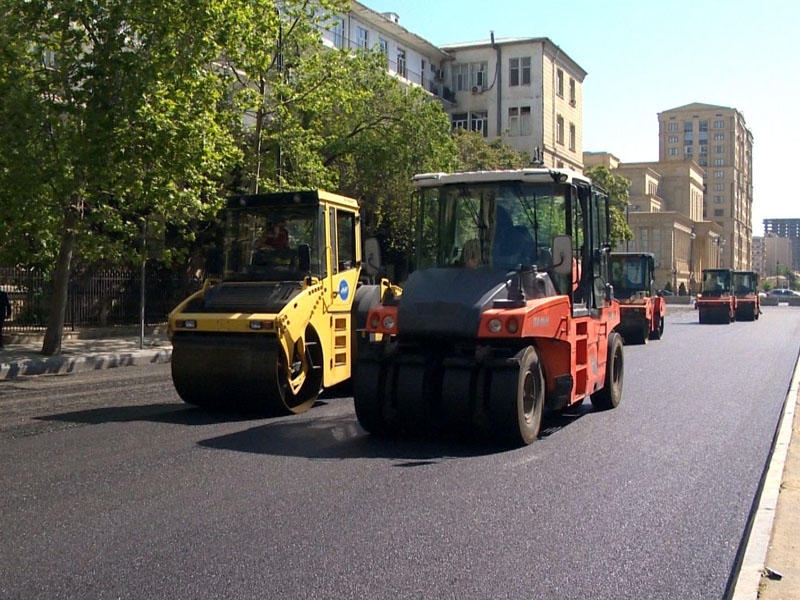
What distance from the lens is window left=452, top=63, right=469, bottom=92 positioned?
196ft

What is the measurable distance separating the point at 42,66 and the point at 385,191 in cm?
1377

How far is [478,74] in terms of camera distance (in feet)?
195

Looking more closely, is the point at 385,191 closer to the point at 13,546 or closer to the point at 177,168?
the point at 177,168

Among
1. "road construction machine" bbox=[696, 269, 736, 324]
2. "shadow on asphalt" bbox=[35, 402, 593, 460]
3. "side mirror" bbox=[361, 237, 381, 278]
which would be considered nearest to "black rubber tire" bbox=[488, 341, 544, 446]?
"shadow on asphalt" bbox=[35, 402, 593, 460]

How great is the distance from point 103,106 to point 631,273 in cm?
A: 1688

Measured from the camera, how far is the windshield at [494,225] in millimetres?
9969

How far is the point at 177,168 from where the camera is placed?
17812 mm

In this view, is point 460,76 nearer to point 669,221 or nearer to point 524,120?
point 524,120

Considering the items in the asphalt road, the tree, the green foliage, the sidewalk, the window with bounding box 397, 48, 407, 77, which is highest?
the window with bounding box 397, 48, 407, 77

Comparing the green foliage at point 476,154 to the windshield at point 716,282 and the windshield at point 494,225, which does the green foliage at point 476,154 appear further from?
the windshield at point 494,225

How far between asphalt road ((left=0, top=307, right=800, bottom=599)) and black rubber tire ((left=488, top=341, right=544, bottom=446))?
22 cm

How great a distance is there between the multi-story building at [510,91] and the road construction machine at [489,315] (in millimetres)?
48030

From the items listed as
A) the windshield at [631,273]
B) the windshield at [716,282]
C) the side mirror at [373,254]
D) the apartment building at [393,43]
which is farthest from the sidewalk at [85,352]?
the windshield at [716,282]

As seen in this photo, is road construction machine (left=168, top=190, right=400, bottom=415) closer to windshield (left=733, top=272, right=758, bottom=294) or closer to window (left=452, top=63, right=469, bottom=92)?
windshield (left=733, top=272, right=758, bottom=294)
